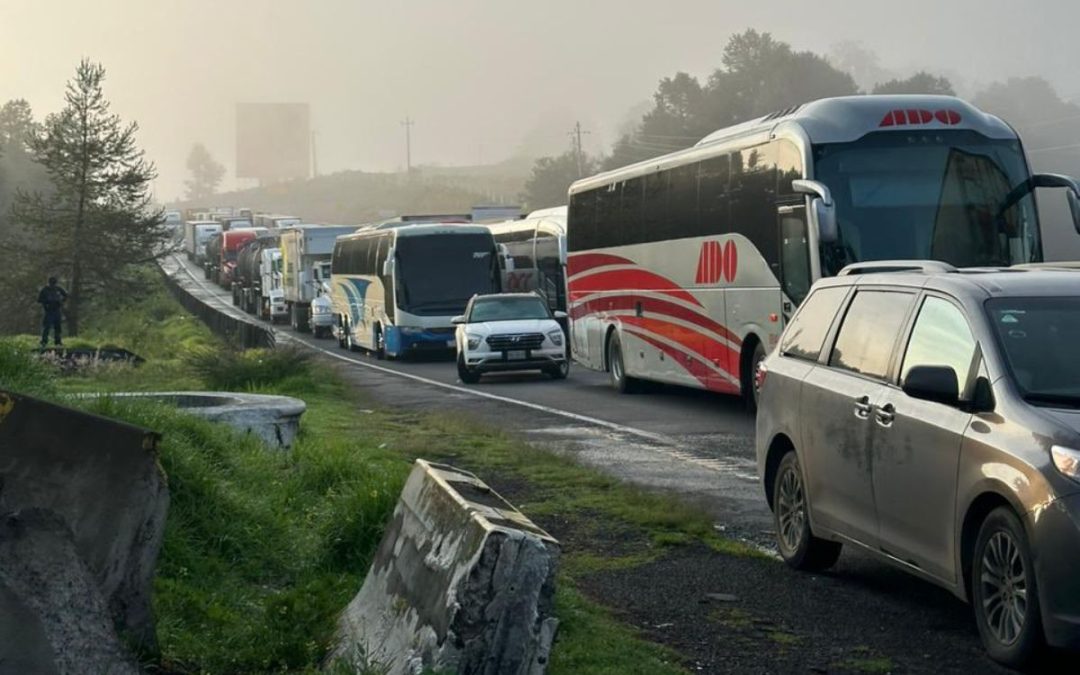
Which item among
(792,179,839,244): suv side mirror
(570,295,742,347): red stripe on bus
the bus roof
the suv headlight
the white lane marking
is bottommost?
the white lane marking

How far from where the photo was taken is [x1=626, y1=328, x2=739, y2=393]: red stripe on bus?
23.0 m

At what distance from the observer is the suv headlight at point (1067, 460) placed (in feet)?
23.6

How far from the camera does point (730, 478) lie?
1514 centimetres

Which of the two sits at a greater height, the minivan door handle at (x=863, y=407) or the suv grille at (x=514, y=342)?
the minivan door handle at (x=863, y=407)

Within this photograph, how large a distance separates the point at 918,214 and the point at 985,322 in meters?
11.0

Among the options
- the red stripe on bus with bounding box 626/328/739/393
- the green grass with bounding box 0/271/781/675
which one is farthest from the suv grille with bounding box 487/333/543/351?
the green grass with bounding box 0/271/781/675

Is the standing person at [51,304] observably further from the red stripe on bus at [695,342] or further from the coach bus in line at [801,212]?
the coach bus in line at [801,212]

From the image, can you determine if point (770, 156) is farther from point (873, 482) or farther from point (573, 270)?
point (873, 482)

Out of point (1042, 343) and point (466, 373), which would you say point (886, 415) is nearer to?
point (1042, 343)

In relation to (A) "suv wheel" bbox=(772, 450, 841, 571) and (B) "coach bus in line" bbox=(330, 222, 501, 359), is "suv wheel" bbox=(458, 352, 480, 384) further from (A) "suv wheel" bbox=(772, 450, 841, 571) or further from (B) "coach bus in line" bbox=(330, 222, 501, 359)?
(A) "suv wheel" bbox=(772, 450, 841, 571)

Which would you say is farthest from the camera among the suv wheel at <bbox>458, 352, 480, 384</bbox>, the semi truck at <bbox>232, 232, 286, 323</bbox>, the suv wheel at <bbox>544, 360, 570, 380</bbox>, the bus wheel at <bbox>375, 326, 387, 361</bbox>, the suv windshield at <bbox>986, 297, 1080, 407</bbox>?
the semi truck at <bbox>232, 232, 286, 323</bbox>

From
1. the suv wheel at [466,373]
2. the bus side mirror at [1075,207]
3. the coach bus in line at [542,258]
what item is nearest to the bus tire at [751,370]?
the bus side mirror at [1075,207]

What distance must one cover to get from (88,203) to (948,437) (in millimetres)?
67498

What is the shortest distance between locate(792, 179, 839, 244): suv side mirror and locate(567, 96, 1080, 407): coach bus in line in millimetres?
19
